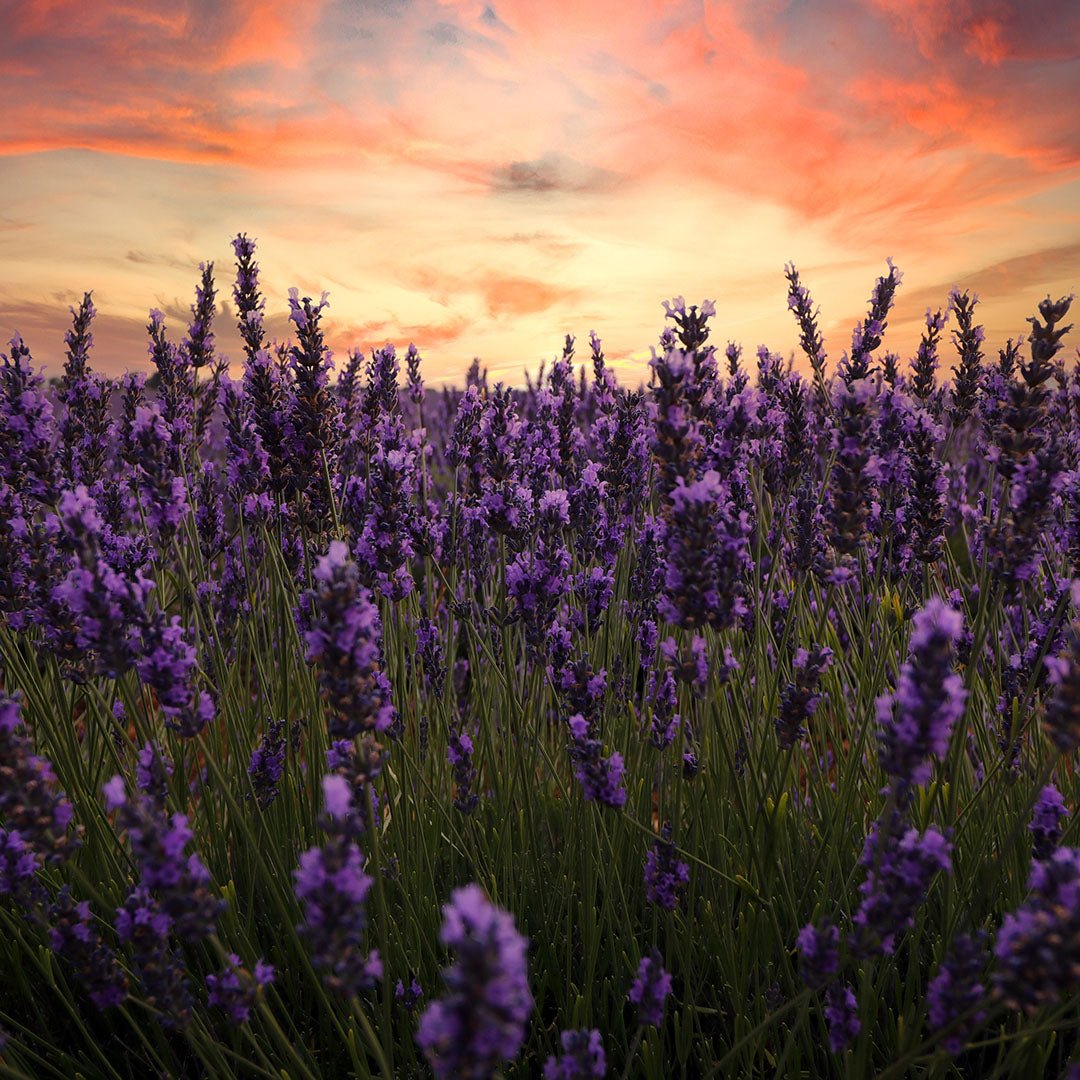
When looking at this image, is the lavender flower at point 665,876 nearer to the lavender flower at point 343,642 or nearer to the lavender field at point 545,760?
the lavender field at point 545,760

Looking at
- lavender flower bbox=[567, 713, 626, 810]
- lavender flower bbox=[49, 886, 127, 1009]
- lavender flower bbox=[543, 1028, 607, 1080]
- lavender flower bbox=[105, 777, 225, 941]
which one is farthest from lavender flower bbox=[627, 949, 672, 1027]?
lavender flower bbox=[49, 886, 127, 1009]

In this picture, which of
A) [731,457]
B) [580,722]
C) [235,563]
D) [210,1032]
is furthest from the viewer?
[235,563]

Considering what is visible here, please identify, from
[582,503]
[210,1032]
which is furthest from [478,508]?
Result: [210,1032]

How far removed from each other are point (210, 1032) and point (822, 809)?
5.78ft

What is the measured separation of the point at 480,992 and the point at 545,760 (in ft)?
5.54

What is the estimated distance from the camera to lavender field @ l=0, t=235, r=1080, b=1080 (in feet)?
3.82

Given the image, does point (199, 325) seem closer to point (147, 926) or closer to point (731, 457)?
point (731, 457)

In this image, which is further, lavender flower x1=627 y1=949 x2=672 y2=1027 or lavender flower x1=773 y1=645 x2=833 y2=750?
lavender flower x1=773 y1=645 x2=833 y2=750

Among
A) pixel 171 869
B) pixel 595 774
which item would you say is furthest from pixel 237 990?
pixel 595 774

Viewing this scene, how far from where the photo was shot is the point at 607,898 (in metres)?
1.96

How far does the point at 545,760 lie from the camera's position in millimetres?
2418

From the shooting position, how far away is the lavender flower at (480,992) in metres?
0.73

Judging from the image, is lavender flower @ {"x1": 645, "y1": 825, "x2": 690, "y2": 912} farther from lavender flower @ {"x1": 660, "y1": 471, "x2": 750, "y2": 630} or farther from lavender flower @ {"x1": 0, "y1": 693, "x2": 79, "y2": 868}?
lavender flower @ {"x1": 0, "y1": 693, "x2": 79, "y2": 868}

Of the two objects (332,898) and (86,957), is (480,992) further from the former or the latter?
(86,957)
